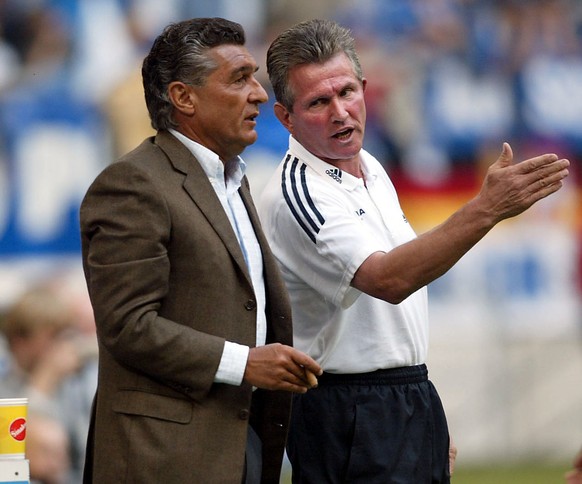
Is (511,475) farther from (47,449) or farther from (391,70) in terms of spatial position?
(47,449)

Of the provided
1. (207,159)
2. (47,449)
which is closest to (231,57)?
(207,159)

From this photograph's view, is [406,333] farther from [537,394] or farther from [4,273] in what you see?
[537,394]

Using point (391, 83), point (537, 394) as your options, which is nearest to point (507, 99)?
point (391, 83)

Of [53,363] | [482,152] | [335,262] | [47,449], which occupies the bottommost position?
[47,449]

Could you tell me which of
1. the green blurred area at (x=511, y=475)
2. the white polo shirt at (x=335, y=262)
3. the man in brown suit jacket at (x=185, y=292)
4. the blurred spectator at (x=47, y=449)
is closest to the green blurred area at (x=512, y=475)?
the green blurred area at (x=511, y=475)

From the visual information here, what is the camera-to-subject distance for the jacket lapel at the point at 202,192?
158 inches

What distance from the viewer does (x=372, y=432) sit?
4441 mm

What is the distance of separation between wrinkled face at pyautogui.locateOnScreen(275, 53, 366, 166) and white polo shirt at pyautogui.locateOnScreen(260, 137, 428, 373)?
0.06 metres

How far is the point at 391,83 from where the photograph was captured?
11.7 metres

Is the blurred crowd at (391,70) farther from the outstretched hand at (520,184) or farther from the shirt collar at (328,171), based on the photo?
the outstretched hand at (520,184)

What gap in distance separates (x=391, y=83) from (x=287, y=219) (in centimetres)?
738

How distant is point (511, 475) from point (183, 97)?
23.6 feet

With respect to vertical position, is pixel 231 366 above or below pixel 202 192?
below

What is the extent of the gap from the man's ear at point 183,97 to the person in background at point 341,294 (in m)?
0.51
